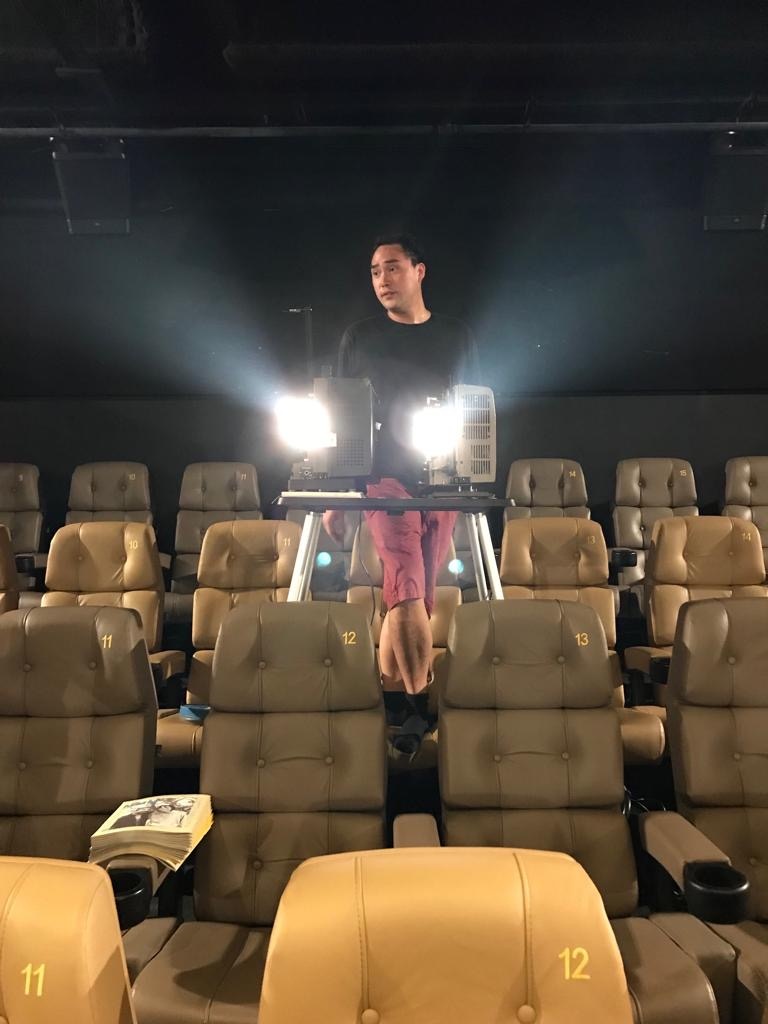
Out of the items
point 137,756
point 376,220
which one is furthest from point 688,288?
point 137,756

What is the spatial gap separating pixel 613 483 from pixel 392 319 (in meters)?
2.49

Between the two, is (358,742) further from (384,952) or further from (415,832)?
(384,952)

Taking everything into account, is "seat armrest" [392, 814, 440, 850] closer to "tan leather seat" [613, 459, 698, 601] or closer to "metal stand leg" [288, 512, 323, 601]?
"metal stand leg" [288, 512, 323, 601]

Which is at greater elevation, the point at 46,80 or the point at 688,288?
the point at 46,80

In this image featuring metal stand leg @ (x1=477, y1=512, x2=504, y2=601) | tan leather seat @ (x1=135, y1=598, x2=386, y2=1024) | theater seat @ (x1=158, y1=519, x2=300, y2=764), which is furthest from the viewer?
theater seat @ (x1=158, y1=519, x2=300, y2=764)

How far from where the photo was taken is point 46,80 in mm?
3529

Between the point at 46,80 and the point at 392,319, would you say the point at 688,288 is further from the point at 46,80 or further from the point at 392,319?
the point at 46,80

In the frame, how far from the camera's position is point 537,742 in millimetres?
1696

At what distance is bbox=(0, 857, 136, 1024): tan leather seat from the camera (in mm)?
811

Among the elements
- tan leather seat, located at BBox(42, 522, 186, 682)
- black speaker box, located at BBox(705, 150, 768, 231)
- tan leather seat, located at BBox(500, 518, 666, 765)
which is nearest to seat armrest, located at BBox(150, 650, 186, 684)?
tan leather seat, located at BBox(42, 522, 186, 682)

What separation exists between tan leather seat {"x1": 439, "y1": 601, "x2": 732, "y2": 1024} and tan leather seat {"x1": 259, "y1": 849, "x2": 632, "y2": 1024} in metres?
0.76

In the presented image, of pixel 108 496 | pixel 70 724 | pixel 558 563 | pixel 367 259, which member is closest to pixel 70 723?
pixel 70 724

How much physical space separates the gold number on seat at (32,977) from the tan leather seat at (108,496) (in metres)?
3.61

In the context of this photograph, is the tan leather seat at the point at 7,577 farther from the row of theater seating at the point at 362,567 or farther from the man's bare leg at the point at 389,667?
the man's bare leg at the point at 389,667
